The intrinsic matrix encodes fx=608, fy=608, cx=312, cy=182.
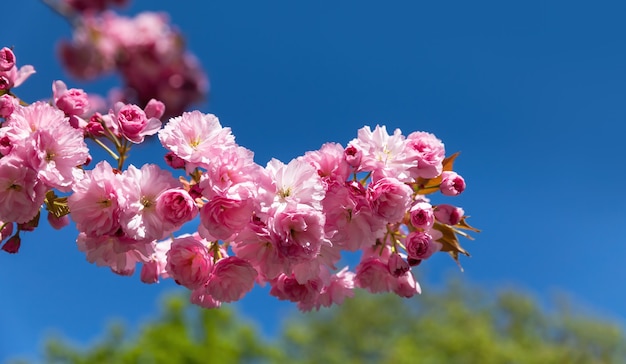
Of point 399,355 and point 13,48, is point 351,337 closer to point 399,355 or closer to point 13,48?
point 399,355

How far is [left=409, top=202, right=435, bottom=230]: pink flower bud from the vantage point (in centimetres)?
161

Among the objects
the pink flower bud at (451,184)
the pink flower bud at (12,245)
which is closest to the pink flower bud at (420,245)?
the pink flower bud at (451,184)

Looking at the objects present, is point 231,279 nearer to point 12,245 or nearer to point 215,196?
point 215,196

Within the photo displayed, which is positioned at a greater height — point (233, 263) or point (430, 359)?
point (430, 359)

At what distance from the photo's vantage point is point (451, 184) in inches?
65.7

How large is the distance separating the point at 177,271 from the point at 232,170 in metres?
0.32

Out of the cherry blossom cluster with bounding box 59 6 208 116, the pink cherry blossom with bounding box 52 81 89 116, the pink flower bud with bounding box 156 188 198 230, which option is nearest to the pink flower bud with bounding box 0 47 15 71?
the pink cherry blossom with bounding box 52 81 89 116

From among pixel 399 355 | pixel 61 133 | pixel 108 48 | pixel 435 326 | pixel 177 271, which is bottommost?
pixel 177 271

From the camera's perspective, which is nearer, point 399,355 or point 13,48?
point 13,48

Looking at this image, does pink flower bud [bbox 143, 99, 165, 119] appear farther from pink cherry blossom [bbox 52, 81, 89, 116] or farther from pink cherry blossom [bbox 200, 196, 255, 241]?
pink cherry blossom [bbox 200, 196, 255, 241]

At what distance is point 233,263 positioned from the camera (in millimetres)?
1543

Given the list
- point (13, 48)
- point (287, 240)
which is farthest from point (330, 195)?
point (13, 48)

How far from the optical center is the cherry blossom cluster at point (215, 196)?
138cm

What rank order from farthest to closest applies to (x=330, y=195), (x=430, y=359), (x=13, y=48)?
(x=430, y=359) < (x=13, y=48) < (x=330, y=195)
